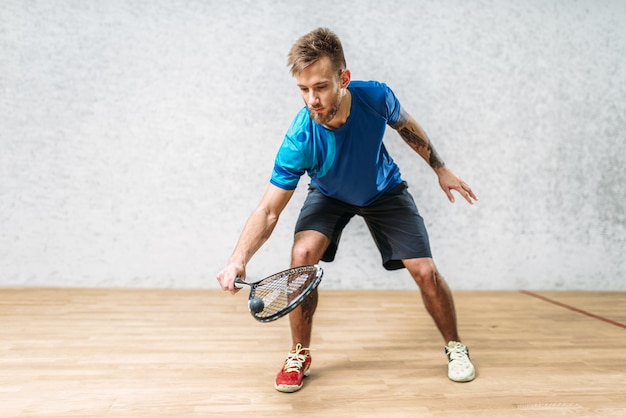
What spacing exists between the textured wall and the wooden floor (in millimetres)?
399

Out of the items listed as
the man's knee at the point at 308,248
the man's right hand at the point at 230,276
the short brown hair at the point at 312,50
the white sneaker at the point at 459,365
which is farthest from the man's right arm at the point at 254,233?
the white sneaker at the point at 459,365

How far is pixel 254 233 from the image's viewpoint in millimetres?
1511

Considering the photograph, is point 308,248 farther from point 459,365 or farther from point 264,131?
point 264,131

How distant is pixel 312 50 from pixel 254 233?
54 cm

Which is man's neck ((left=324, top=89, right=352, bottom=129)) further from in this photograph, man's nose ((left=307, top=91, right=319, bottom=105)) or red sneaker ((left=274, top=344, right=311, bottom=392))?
red sneaker ((left=274, top=344, right=311, bottom=392))

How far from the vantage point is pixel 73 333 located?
2.27 m

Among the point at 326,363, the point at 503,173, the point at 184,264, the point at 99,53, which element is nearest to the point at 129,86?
the point at 99,53

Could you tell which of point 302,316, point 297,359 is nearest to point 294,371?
point 297,359

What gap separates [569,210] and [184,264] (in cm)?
252

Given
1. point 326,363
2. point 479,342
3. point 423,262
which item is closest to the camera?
point 423,262

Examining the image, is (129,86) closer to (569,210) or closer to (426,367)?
(426,367)

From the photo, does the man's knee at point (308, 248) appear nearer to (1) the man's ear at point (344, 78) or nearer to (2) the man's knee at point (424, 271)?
(2) the man's knee at point (424, 271)

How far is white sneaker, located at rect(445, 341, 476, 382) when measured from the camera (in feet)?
5.73

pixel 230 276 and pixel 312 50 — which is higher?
pixel 312 50
